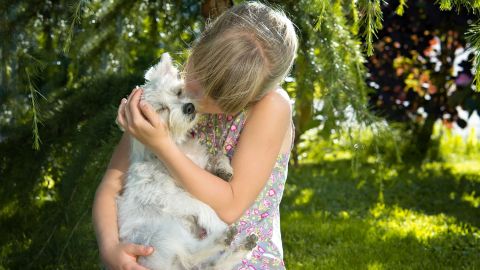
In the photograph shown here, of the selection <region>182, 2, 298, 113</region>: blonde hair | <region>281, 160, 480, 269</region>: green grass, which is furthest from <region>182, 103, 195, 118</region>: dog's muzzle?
<region>281, 160, 480, 269</region>: green grass

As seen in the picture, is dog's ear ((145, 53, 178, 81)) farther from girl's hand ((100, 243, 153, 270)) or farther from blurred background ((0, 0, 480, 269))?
girl's hand ((100, 243, 153, 270))

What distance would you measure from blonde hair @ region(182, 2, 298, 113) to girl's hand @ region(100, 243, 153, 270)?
632 mm

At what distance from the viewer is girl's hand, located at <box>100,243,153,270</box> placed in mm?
2177

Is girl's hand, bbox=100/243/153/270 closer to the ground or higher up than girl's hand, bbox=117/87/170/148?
closer to the ground

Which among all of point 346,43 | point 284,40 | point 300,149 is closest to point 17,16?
point 284,40

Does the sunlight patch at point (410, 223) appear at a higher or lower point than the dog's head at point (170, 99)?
lower

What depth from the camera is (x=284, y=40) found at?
2305 mm

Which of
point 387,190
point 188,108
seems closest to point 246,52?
Result: point 188,108

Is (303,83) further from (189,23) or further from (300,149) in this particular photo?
(300,149)

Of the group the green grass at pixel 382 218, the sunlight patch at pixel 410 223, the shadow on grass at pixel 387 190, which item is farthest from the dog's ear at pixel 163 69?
the shadow on grass at pixel 387 190

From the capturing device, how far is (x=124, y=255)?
7.30ft

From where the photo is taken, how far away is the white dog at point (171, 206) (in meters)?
2.17

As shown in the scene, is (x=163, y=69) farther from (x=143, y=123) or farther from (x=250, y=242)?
(x=250, y=242)

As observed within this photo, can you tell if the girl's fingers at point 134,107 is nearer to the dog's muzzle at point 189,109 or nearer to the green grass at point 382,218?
the dog's muzzle at point 189,109
